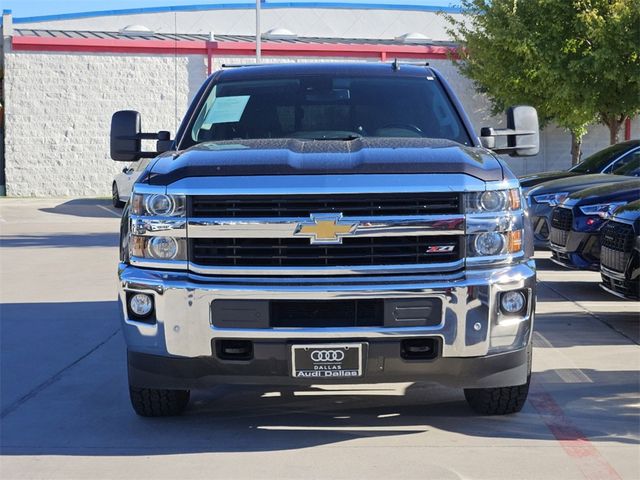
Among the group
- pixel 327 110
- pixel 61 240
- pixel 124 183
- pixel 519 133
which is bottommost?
pixel 61 240

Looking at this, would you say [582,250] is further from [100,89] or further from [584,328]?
[100,89]

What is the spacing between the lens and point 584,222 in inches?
461

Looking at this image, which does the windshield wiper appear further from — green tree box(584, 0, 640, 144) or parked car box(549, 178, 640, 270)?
green tree box(584, 0, 640, 144)

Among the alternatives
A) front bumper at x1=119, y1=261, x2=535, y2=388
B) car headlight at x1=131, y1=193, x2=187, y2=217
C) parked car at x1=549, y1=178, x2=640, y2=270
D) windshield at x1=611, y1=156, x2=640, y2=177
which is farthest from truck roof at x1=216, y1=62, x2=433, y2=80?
windshield at x1=611, y1=156, x2=640, y2=177

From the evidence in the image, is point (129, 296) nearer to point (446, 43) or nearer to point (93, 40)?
point (93, 40)

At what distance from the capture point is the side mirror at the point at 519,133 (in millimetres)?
7340

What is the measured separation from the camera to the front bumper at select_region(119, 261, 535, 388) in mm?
5461

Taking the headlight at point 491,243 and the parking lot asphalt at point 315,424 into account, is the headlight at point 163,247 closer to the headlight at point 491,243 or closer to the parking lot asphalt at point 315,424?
the parking lot asphalt at point 315,424

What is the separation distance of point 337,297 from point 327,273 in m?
0.15

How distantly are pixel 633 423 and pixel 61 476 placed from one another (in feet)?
10.6

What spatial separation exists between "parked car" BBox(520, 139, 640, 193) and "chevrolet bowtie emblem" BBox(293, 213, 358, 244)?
33.1ft

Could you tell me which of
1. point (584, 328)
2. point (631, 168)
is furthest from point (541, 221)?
point (584, 328)

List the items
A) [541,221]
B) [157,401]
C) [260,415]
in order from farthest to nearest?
[541,221]
[260,415]
[157,401]

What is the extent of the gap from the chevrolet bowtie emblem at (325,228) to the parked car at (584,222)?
6493 millimetres
